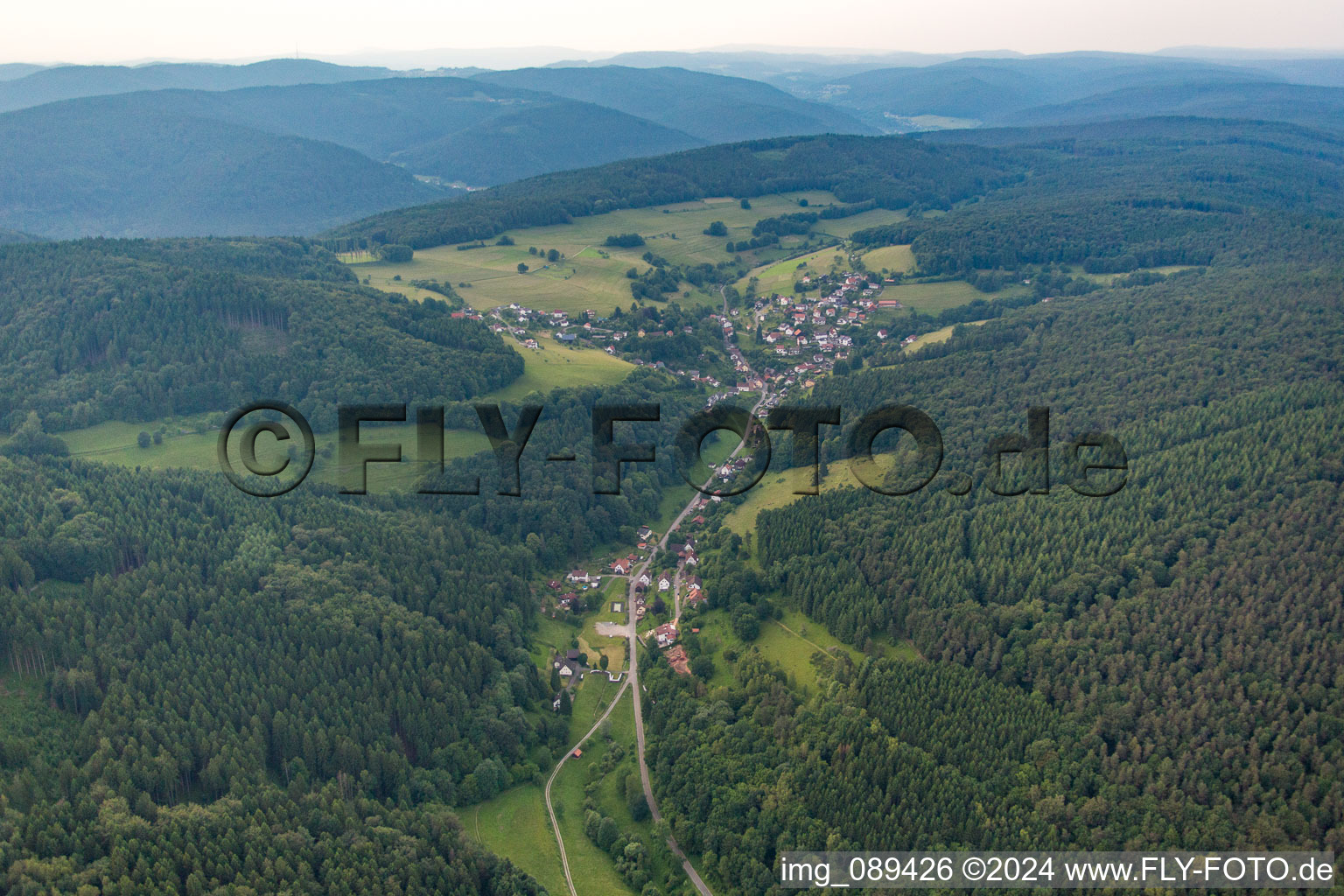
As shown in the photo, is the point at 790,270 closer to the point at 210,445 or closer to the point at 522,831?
the point at 210,445

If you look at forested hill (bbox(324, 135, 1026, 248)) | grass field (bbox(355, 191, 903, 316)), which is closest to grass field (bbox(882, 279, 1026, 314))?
grass field (bbox(355, 191, 903, 316))

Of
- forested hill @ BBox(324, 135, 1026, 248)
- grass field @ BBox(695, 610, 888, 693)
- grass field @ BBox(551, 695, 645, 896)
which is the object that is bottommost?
grass field @ BBox(551, 695, 645, 896)

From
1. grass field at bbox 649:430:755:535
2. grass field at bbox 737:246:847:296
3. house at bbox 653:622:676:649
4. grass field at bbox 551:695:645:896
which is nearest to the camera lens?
grass field at bbox 551:695:645:896

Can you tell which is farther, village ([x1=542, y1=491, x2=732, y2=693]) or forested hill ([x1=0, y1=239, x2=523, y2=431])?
forested hill ([x1=0, y1=239, x2=523, y2=431])

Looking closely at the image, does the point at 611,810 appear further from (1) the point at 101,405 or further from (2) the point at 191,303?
(2) the point at 191,303

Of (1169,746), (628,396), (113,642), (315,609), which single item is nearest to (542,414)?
(628,396)

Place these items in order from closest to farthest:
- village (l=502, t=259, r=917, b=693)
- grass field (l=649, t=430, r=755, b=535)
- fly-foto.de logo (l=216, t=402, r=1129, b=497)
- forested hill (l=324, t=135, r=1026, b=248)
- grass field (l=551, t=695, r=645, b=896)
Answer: grass field (l=551, t=695, r=645, b=896) → village (l=502, t=259, r=917, b=693) → fly-foto.de logo (l=216, t=402, r=1129, b=497) → grass field (l=649, t=430, r=755, b=535) → forested hill (l=324, t=135, r=1026, b=248)

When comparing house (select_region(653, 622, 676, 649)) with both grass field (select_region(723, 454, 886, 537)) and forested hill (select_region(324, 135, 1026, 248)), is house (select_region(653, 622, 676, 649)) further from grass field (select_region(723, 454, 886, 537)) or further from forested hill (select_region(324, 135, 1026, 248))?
forested hill (select_region(324, 135, 1026, 248))

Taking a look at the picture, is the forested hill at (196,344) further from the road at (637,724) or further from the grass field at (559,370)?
the road at (637,724)

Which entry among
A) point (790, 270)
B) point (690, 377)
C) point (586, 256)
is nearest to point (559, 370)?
point (690, 377)
